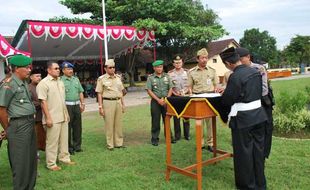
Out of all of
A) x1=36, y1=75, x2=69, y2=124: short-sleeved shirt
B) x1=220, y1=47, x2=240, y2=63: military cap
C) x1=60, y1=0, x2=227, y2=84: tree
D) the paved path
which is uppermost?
x1=60, y1=0, x2=227, y2=84: tree

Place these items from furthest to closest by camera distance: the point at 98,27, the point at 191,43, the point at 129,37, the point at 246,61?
1. the point at 191,43
2. the point at 129,37
3. the point at 98,27
4. the point at 246,61

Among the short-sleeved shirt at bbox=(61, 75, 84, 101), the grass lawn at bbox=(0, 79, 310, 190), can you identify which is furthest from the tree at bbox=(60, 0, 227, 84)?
the grass lawn at bbox=(0, 79, 310, 190)

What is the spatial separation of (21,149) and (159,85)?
3448mm

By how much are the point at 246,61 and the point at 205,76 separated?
2011mm

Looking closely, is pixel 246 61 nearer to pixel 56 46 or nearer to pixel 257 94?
pixel 257 94

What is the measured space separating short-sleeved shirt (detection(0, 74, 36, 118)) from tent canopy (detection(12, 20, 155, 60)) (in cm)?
1042

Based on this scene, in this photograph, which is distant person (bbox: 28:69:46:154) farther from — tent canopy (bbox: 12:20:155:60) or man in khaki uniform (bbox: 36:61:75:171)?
tent canopy (bbox: 12:20:155:60)

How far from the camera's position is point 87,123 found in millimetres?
10164

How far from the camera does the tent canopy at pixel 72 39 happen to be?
14.4 metres

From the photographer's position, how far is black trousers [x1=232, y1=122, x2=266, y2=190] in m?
4.05

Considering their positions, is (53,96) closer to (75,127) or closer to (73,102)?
(73,102)

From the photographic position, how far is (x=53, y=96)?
5445 millimetres

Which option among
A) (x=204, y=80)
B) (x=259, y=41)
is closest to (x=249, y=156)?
(x=204, y=80)

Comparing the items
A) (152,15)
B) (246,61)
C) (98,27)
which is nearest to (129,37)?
(98,27)
